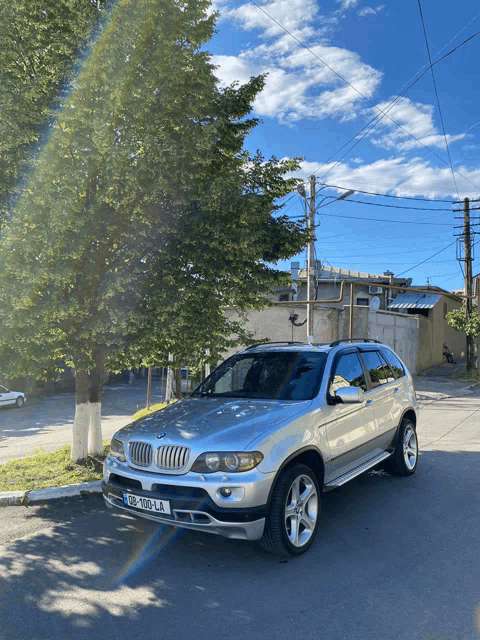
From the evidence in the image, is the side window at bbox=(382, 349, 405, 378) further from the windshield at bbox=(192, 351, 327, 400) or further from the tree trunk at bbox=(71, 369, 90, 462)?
the tree trunk at bbox=(71, 369, 90, 462)

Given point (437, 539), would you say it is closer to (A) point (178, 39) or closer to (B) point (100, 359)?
(B) point (100, 359)

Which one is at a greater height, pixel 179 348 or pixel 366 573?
pixel 179 348

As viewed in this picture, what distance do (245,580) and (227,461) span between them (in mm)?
850

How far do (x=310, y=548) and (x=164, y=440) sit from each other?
5.02ft

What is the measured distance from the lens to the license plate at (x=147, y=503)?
393cm

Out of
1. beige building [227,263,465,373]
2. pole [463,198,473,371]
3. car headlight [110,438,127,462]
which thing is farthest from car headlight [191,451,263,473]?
pole [463,198,473,371]

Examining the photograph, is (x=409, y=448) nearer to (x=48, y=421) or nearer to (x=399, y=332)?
(x=48, y=421)

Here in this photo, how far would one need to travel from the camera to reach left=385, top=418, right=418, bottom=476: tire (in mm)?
6398

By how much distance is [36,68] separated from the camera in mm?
5852

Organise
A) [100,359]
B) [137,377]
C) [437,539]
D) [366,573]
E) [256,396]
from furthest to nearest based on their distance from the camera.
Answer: [137,377], [100,359], [256,396], [437,539], [366,573]

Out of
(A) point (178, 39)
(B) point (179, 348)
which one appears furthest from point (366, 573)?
(A) point (178, 39)

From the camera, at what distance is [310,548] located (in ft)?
14.1

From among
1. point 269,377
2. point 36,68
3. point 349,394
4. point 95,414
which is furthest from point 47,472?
point 36,68

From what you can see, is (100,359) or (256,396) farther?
(100,359)
